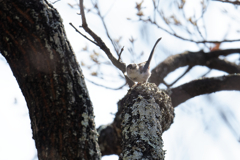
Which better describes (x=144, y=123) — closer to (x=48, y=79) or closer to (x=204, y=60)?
(x=48, y=79)

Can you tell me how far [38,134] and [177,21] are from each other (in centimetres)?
230

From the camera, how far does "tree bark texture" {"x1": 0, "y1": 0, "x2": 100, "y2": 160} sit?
1.28m

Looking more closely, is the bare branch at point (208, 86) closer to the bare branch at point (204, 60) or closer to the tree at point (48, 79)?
the bare branch at point (204, 60)

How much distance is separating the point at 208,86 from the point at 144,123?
171cm

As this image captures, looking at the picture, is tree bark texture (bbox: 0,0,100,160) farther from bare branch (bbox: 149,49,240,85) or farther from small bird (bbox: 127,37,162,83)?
bare branch (bbox: 149,49,240,85)

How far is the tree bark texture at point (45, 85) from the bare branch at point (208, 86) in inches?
76.7

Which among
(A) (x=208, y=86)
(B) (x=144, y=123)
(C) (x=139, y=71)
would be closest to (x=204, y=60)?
(A) (x=208, y=86)

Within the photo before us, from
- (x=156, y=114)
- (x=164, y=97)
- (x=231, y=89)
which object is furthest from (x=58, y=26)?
(x=231, y=89)

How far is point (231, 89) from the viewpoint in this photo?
3.14m

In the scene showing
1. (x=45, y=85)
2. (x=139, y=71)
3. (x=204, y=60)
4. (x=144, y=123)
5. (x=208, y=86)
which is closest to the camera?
(x=45, y=85)

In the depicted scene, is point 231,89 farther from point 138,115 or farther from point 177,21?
point 138,115

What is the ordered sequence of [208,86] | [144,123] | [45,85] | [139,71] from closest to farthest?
[45,85], [144,123], [208,86], [139,71]

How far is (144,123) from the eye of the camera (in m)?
1.68

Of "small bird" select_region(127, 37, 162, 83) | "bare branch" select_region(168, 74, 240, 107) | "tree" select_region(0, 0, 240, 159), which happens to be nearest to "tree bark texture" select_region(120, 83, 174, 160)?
"tree" select_region(0, 0, 240, 159)
